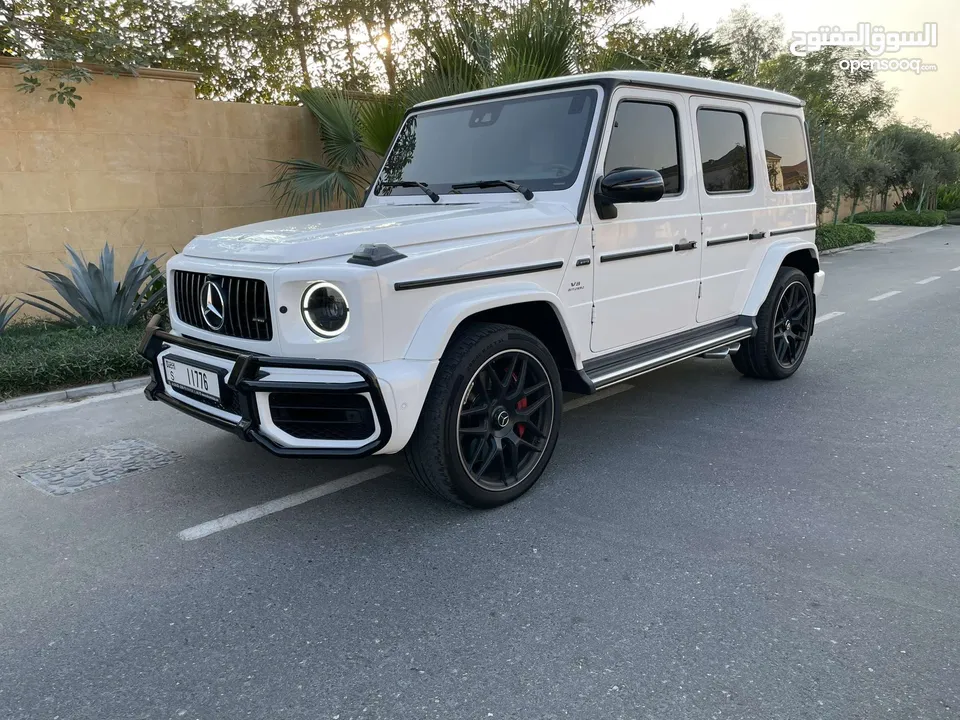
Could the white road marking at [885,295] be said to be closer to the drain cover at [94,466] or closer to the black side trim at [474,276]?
the black side trim at [474,276]

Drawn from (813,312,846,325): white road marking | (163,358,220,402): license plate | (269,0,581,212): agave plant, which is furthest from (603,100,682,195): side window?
(813,312,846,325): white road marking

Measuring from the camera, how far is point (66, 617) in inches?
114

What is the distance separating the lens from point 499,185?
4148mm

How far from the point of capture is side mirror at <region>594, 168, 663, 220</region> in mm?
3809

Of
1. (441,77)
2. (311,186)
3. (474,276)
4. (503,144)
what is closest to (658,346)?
(503,144)

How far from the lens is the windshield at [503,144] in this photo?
4137 millimetres

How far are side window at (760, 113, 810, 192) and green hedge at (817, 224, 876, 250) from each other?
1288 cm

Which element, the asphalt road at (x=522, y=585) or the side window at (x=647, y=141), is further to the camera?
the side window at (x=647, y=141)

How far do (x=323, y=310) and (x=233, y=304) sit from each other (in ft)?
1.73

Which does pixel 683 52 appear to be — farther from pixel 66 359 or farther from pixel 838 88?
pixel 838 88

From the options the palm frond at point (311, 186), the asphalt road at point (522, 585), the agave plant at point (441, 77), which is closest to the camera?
the asphalt road at point (522, 585)

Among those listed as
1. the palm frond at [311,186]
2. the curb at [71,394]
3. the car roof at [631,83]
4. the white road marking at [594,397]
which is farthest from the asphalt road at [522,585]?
the palm frond at [311,186]

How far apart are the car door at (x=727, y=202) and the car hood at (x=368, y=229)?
4.63 ft

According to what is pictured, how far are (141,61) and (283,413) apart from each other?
7.54m
